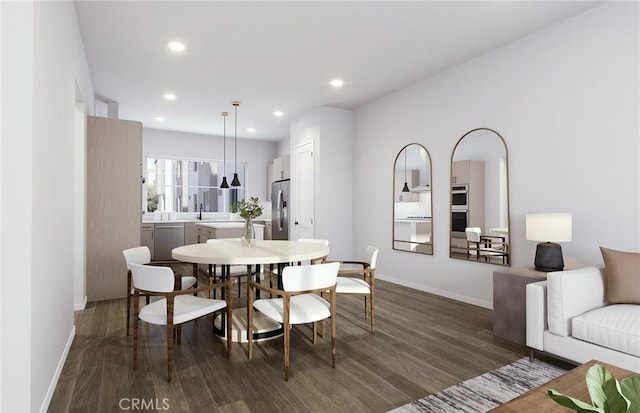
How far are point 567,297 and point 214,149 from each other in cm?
730

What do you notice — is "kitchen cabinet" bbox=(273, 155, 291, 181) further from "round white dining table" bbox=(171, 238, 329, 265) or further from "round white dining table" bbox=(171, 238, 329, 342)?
"round white dining table" bbox=(171, 238, 329, 265)

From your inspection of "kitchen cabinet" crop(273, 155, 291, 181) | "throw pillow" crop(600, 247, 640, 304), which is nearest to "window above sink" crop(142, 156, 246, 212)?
"kitchen cabinet" crop(273, 155, 291, 181)

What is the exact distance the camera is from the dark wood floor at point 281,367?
203 centimetres

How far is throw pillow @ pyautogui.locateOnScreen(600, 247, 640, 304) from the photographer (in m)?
2.36

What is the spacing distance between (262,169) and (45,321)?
22.4ft

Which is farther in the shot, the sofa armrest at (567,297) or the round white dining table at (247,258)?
the round white dining table at (247,258)

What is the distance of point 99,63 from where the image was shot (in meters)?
4.09

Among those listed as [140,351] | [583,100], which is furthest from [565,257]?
[140,351]

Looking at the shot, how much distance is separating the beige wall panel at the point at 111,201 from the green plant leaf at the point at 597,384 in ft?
15.2

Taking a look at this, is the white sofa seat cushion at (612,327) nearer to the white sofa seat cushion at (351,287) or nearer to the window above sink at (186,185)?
the white sofa seat cushion at (351,287)

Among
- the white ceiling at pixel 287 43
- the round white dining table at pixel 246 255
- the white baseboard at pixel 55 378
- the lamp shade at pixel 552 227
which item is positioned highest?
the white ceiling at pixel 287 43

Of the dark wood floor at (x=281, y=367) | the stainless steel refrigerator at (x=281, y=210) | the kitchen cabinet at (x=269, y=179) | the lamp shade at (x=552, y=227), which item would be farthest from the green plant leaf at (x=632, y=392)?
the kitchen cabinet at (x=269, y=179)

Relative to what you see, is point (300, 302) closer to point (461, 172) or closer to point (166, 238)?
point (461, 172)

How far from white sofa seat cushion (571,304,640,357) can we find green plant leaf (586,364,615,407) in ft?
4.87
